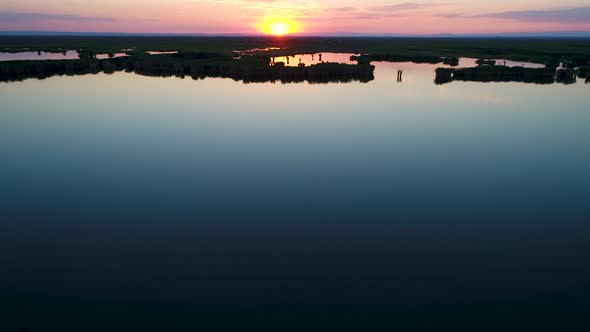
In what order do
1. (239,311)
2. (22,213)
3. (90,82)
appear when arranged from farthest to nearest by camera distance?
(90,82), (22,213), (239,311)

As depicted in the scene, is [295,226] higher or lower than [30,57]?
lower

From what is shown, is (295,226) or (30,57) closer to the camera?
(295,226)

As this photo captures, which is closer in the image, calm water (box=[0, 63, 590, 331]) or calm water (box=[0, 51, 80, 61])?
calm water (box=[0, 63, 590, 331])

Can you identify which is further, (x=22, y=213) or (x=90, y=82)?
(x=90, y=82)

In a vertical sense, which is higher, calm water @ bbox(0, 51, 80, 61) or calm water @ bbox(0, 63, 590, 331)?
calm water @ bbox(0, 51, 80, 61)

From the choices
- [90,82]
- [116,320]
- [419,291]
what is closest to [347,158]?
[419,291]

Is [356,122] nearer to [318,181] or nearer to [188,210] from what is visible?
[318,181]

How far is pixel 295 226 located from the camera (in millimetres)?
11922

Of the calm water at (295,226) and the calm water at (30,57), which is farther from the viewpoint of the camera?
the calm water at (30,57)

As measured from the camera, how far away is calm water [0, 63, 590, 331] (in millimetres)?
8555

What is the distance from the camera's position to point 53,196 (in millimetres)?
13852

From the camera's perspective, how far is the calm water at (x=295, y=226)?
855 centimetres

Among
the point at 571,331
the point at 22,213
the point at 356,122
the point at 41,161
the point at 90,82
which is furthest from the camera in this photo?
the point at 90,82

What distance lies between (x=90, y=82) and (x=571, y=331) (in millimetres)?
47069
